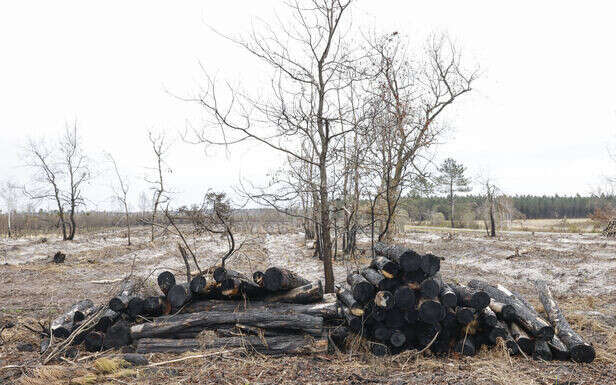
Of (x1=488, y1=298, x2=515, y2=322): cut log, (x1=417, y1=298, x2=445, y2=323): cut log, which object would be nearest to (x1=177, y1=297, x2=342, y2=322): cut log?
(x1=417, y1=298, x2=445, y2=323): cut log

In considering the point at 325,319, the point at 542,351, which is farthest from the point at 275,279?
the point at 542,351

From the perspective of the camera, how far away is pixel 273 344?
17.5 feet

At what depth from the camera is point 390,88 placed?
1177 centimetres

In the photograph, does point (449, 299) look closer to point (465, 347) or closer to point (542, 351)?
point (465, 347)

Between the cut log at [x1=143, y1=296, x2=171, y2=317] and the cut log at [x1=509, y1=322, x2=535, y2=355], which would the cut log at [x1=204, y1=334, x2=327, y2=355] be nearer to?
the cut log at [x1=143, y1=296, x2=171, y2=317]

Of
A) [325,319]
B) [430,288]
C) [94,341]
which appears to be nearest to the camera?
[430,288]

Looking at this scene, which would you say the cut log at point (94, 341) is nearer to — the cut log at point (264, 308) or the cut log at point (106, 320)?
the cut log at point (106, 320)

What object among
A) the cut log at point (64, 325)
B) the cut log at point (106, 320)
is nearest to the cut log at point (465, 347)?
the cut log at point (106, 320)

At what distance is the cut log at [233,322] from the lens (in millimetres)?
5488

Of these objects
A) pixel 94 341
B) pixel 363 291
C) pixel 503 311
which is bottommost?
pixel 94 341

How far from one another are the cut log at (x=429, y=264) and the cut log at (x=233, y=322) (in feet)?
5.08

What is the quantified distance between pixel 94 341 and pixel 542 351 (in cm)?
596

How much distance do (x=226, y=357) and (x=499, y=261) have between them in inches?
526

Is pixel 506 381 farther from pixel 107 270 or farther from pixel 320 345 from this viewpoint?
pixel 107 270
